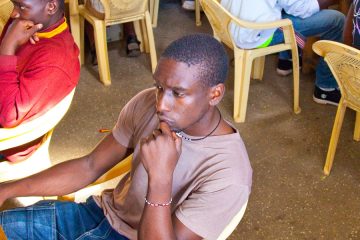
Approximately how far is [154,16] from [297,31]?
158 centimetres

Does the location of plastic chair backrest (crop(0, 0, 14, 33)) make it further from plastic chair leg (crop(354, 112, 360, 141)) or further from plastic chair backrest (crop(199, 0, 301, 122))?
plastic chair leg (crop(354, 112, 360, 141))

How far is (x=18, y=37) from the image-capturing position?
1753mm

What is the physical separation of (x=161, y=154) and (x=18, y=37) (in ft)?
3.01

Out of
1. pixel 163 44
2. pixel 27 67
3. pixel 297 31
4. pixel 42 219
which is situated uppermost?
pixel 27 67

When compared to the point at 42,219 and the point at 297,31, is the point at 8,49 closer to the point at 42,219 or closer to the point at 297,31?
the point at 42,219

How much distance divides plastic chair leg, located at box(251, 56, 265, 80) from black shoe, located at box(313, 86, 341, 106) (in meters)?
0.45

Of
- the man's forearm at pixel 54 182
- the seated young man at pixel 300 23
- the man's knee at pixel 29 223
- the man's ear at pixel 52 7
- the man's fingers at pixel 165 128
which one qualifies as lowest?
the seated young man at pixel 300 23

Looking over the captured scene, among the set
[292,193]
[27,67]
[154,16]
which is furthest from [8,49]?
[154,16]

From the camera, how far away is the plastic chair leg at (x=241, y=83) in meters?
2.84

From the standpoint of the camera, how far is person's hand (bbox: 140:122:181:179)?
1154 mm

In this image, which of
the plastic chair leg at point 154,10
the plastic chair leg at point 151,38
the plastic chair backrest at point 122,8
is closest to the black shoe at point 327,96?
the plastic chair leg at point 151,38

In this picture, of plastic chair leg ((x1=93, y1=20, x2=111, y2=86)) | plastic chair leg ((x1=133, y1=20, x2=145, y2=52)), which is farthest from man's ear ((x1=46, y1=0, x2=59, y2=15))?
plastic chair leg ((x1=133, y1=20, x2=145, y2=52))

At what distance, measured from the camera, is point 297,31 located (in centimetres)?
310

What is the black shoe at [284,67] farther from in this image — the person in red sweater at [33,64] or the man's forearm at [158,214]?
the man's forearm at [158,214]
